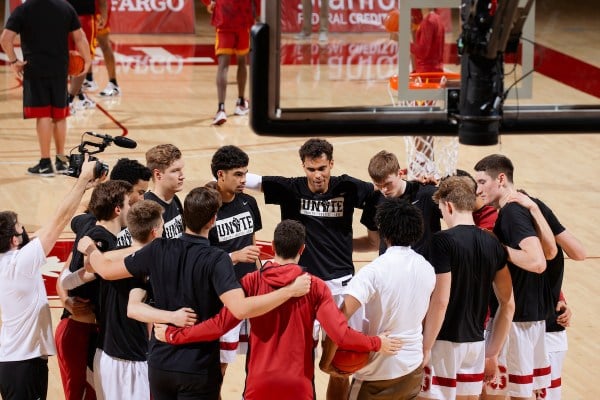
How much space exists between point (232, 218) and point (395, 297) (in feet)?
5.44

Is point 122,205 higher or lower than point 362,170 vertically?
higher

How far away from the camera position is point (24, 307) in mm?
6008

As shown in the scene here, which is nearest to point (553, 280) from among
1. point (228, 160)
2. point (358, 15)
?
point (228, 160)

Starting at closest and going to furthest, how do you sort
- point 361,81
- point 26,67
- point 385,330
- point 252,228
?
point 385,330, point 252,228, point 26,67, point 361,81

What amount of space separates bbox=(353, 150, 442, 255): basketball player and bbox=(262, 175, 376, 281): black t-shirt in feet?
0.43

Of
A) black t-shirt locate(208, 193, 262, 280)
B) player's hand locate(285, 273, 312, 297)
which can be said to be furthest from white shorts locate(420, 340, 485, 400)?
black t-shirt locate(208, 193, 262, 280)

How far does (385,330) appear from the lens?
567cm

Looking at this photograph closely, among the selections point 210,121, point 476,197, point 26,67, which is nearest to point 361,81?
point 210,121

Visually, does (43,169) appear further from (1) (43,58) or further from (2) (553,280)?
(2) (553,280)

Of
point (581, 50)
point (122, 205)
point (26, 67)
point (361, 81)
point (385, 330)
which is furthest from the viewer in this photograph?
point (581, 50)

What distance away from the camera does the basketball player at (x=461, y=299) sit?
5.88m

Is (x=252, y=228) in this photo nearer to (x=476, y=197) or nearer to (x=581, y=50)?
(x=476, y=197)

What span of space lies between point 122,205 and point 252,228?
1160 mm

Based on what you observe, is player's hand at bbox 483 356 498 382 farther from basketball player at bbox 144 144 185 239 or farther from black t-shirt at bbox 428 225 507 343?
basketball player at bbox 144 144 185 239
